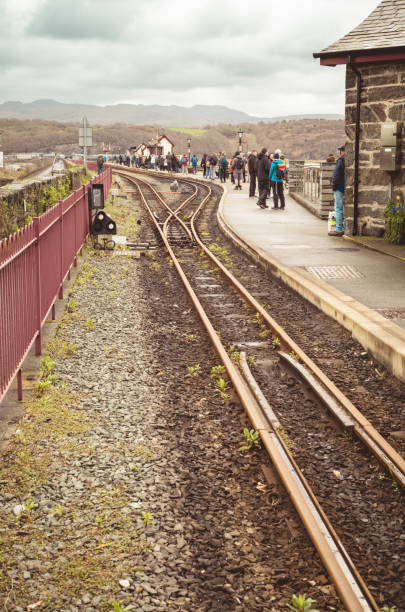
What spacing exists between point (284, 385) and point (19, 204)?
226 inches

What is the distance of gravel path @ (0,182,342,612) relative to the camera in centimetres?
377

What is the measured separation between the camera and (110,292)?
11.8m

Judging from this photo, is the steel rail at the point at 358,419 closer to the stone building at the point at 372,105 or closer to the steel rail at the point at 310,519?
the steel rail at the point at 310,519

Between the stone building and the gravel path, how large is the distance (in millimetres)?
8689

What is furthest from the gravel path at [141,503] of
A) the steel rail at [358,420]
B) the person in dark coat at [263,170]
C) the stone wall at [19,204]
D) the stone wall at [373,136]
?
the person in dark coat at [263,170]

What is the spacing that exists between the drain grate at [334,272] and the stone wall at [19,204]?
4876mm

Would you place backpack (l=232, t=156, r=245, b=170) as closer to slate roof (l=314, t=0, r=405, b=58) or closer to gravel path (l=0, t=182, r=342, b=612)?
slate roof (l=314, t=0, r=405, b=58)

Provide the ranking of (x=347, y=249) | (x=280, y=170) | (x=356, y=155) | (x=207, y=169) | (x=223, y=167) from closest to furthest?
(x=347, y=249), (x=356, y=155), (x=280, y=170), (x=223, y=167), (x=207, y=169)

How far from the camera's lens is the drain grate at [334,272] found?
11820 mm

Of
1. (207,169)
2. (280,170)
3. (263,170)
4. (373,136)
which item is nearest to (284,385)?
(373,136)

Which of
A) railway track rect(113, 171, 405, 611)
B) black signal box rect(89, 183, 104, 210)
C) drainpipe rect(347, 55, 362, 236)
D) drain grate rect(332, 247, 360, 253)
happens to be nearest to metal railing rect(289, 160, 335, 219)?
drainpipe rect(347, 55, 362, 236)

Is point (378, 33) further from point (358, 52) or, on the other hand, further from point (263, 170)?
point (263, 170)

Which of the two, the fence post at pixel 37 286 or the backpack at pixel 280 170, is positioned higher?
the backpack at pixel 280 170

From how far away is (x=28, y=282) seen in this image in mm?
7191
